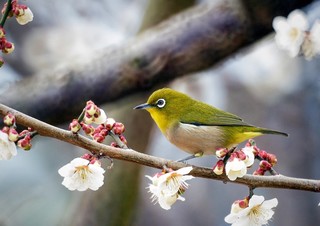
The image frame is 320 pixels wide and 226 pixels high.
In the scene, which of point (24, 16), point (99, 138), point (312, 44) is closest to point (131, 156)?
point (99, 138)

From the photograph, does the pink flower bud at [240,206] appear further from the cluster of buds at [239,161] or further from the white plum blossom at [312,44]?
the white plum blossom at [312,44]

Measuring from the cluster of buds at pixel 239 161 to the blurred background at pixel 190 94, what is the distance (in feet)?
4.62

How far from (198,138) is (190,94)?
1.89 m

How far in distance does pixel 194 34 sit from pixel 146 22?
416 millimetres

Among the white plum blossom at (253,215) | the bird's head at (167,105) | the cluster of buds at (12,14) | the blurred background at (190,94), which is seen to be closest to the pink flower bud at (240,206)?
the white plum blossom at (253,215)

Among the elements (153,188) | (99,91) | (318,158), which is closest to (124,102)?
(99,91)

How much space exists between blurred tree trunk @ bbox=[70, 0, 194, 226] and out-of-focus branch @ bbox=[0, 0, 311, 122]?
8cm

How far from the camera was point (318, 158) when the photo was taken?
300cm

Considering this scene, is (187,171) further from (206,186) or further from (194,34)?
(206,186)

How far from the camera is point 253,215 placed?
1063mm

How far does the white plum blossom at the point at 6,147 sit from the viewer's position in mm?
967

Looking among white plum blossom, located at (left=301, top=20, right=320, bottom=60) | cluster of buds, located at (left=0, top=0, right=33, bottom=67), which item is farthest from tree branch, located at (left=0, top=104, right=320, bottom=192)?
white plum blossom, located at (left=301, top=20, right=320, bottom=60)

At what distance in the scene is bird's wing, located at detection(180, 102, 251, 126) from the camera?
130cm

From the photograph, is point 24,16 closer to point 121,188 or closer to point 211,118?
point 211,118
